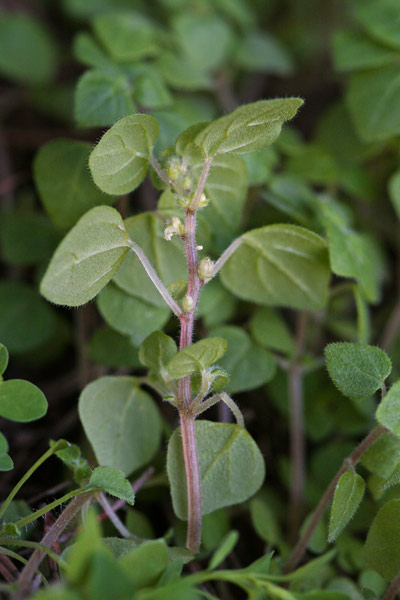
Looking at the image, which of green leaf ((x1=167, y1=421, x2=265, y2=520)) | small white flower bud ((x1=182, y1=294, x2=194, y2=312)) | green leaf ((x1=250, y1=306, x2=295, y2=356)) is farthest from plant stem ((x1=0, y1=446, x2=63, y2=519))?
green leaf ((x1=250, y1=306, x2=295, y2=356))

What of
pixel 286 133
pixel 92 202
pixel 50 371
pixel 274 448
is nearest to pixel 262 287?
pixel 92 202

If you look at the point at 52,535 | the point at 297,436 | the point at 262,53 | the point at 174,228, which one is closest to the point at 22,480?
the point at 52,535

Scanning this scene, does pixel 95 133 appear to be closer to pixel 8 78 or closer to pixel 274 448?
pixel 8 78

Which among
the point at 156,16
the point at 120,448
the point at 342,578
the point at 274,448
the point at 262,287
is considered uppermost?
the point at 156,16

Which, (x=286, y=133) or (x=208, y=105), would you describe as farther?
(x=208, y=105)

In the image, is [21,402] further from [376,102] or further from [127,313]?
[376,102]

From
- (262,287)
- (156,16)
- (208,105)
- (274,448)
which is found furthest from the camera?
(156,16)

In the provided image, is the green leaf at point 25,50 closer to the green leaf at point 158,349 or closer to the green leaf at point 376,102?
the green leaf at point 376,102

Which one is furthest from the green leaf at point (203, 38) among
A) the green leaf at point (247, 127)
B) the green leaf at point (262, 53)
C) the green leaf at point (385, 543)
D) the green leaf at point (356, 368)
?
the green leaf at point (385, 543)
